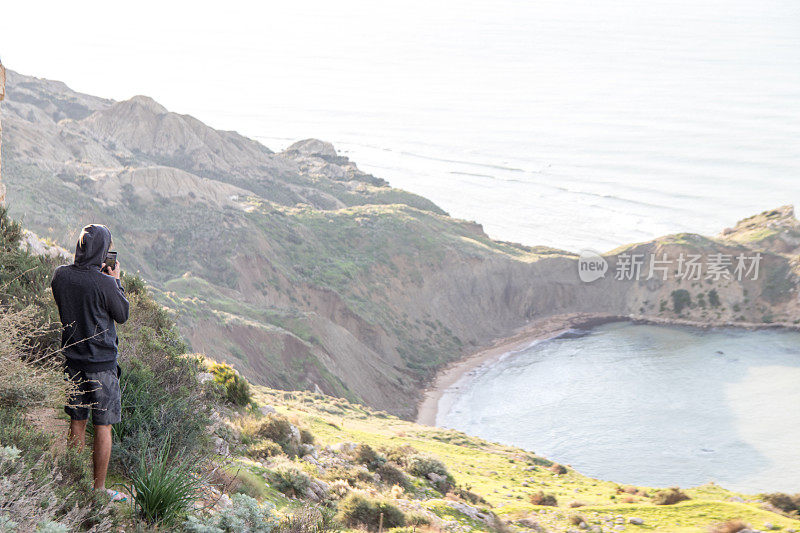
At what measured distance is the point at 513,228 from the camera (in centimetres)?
9431

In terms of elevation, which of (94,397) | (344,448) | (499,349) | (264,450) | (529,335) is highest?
(94,397)

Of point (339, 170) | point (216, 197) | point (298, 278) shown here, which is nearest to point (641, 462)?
point (298, 278)

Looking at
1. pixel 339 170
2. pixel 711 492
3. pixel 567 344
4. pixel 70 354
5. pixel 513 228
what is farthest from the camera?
pixel 513 228

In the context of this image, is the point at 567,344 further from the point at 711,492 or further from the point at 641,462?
the point at 711,492

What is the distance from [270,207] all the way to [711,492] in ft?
136

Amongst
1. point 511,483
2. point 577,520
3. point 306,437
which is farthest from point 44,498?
point 511,483

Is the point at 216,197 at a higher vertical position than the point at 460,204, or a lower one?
lower

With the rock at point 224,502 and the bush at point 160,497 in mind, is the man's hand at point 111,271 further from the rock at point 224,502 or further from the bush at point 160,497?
the rock at point 224,502

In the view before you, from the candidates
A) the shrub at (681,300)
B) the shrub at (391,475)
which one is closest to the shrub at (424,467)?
the shrub at (391,475)

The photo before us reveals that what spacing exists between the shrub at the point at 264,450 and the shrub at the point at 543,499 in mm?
8611

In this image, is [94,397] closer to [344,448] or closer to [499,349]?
[344,448]

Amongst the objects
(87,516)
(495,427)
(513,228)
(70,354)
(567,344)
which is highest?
(513,228)

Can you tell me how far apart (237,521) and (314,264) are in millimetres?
41591

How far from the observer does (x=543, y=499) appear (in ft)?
54.1
